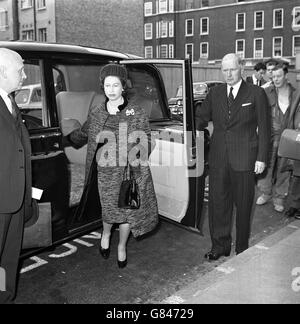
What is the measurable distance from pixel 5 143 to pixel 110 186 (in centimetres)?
127

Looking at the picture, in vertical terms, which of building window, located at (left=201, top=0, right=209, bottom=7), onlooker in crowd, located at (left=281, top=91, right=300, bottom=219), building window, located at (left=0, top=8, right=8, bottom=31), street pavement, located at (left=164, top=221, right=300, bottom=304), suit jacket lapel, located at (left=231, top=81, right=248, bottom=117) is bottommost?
street pavement, located at (left=164, top=221, right=300, bottom=304)

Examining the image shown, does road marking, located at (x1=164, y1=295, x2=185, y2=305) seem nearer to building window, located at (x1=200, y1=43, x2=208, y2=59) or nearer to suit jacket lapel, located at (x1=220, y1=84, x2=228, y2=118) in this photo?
suit jacket lapel, located at (x1=220, y1=84, x2=228, y2=118)

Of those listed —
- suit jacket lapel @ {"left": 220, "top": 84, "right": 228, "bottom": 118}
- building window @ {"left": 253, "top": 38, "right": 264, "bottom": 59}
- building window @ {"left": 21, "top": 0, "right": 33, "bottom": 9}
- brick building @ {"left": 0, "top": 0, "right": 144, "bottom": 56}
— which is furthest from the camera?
building window @ {"left": 253, "top": 38, "right": 264, "bottom": 59}

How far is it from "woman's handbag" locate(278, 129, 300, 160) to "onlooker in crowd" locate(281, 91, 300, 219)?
12.2 inches

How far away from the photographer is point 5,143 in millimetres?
2641

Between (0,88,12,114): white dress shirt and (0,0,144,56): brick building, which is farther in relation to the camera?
(0,0,144,56): brick building

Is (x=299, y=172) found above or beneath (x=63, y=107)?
beneath

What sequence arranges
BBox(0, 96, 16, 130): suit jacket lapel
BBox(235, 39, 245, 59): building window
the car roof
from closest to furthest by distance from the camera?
BBox(0, 96, 16, 130): suit jacket lapel < the car roof < BBox(235, 39, 245, 59): building window

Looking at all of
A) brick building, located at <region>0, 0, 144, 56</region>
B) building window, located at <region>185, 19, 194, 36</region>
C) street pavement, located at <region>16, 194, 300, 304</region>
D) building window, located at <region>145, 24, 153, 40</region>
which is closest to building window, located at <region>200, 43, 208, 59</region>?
building window, located at <region>185, 19, 194, 36</region>

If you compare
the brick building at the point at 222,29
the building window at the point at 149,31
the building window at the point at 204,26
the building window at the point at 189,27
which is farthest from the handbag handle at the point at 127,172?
the building window at the point at 149,31

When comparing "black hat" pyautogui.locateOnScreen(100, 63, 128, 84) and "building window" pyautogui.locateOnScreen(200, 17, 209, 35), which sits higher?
"building window" pyautogui.locateOnScreen(200, 17, 209, 35)

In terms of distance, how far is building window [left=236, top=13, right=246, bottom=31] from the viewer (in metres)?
54.8

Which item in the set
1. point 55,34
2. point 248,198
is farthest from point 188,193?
point 55,34

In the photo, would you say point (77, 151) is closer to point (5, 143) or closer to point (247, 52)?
point (5, 143)
